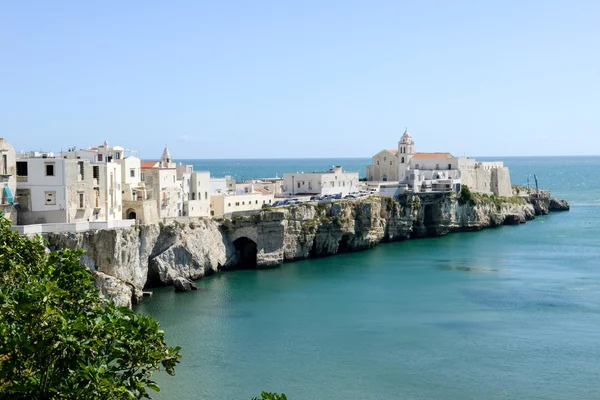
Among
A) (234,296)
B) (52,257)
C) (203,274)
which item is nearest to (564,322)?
(234,296)

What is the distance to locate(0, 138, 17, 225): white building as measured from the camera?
47.3 m

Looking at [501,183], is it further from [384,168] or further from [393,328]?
[393,328]

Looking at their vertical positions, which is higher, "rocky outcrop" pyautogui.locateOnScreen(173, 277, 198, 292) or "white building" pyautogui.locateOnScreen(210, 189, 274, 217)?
"white building" pyautogui.locateOnScreen(210, 189, 274, 217)

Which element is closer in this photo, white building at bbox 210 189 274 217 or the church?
white building at bbox 210 189 274 217

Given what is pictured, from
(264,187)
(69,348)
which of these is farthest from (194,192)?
(69,348)

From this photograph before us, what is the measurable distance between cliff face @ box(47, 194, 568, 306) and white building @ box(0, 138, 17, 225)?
4.02 metres

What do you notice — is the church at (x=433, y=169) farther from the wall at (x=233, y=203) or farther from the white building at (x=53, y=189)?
the white building at (x=53, y=189)

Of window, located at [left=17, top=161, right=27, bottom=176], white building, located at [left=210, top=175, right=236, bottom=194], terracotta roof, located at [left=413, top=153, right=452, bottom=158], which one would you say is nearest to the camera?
window, located at [left=17, top=161, right=27, bottom=176]

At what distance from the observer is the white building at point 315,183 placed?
259ft

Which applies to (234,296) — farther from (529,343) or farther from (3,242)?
(3,242)

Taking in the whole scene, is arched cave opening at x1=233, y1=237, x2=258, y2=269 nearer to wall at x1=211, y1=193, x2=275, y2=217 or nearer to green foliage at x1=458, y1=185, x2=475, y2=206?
wall at x1=211, y1=193, x2=275, y2=217

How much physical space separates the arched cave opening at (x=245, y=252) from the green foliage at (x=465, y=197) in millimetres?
31708

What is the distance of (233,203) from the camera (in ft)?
219

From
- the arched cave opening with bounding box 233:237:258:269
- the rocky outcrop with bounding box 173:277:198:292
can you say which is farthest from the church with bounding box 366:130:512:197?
the rocky outcrop with bounding box 173:277:198:292
